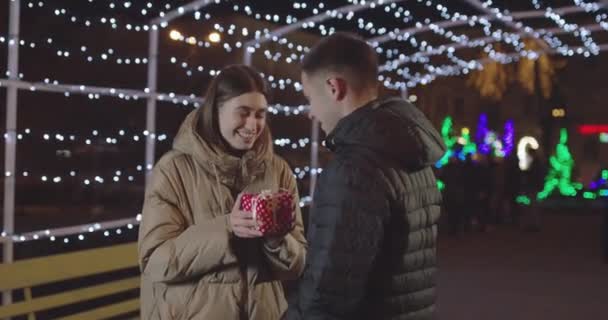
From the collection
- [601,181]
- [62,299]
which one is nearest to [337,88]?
[62,299]

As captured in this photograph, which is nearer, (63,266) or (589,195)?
(63,266)

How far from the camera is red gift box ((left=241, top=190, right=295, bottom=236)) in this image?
278 centimetres

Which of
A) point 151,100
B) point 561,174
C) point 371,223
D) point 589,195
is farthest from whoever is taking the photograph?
point 561,174

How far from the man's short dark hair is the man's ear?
0.07 ft

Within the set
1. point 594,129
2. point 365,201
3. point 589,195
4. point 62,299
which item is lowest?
point 62,299

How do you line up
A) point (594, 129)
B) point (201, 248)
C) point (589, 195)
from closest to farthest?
A: point (201, 248) < point (589, 195) < point (594, 129)

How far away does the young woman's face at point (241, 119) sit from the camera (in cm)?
326

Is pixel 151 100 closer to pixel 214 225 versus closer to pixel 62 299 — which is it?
pixel 62 299

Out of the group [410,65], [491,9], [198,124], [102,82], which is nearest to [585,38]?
[410,65]

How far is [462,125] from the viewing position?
38.2 m

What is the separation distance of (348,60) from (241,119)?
36.2 inches

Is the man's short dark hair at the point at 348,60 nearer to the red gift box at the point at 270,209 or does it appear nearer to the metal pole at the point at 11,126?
the red gift box at the point at 270,209

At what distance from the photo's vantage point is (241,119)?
10.7 ft

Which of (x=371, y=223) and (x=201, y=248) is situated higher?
(x=371, y=223)
